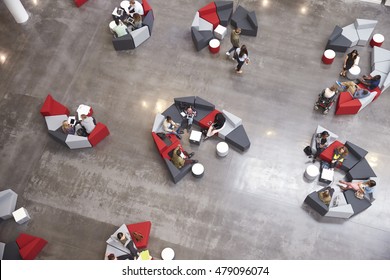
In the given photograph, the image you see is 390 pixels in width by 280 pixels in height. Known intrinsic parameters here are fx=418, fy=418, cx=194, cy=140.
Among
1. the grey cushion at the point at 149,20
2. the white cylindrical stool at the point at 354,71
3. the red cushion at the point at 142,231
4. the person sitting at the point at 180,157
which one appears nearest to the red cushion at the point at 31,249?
the red cushion at the point at 142,231

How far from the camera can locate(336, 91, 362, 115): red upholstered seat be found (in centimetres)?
1112

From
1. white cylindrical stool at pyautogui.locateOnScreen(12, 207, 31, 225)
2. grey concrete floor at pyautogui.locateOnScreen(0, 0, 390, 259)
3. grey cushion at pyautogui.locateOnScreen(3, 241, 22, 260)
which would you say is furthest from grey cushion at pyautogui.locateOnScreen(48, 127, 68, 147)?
grey cushion at pyautogui.locateOnScreen(3, 241, 22, 260)

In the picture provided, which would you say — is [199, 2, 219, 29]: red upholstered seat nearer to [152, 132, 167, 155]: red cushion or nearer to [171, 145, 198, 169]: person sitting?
[152, 132, 167, 155]: red cushion

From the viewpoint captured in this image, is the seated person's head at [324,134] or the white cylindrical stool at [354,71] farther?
the white cylindrical stool at [354,71]

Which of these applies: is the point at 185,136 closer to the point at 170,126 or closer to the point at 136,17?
the point at 170,126

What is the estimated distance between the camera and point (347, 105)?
36.5ft

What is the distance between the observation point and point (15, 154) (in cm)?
1150

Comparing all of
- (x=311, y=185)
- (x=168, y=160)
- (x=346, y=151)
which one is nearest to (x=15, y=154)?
(x=168, y=160)

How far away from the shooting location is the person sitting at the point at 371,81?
36.4 feet

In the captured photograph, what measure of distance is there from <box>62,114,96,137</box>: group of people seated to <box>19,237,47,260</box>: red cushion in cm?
286

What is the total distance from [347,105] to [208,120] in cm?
371

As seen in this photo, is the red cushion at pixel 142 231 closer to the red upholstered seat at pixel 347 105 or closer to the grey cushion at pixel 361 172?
the grey cushion at pixel 361 172

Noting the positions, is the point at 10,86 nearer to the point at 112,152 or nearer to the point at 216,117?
the point at 112,152

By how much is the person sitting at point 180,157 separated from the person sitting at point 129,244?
7.14 ft
